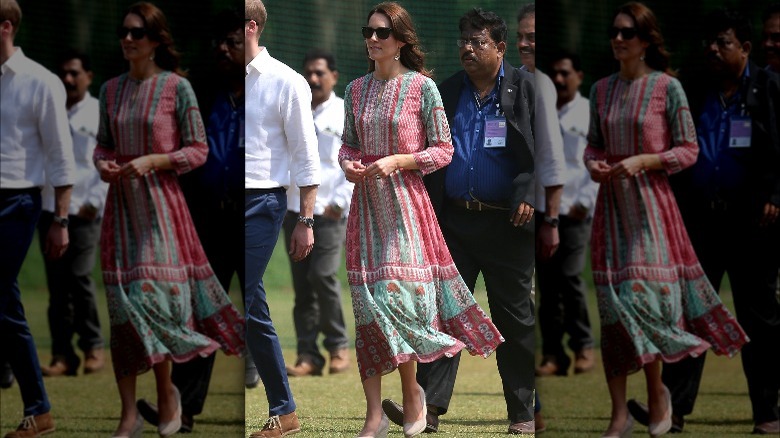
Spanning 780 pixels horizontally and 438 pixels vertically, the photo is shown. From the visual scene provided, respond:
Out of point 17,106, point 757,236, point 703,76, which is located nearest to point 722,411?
point 757,236

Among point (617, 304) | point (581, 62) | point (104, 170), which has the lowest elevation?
point (617, 304)

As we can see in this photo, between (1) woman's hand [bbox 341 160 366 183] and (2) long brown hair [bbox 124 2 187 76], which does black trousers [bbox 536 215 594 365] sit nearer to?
(1) woman's hand [bbox 341 160 366 183]

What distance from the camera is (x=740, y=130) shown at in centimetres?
717

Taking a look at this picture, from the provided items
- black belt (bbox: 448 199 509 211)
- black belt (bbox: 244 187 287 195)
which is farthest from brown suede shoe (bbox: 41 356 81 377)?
black belt (bbox: 448 199 509 211)

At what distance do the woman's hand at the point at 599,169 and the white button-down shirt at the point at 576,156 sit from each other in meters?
0.03

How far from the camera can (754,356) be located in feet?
24.0

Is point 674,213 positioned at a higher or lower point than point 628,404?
higher

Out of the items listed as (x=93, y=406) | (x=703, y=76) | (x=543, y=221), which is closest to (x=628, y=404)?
(x=543, y=221)

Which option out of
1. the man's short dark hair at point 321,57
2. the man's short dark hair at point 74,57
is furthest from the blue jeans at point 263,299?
the man's short dark hair at point 74,57

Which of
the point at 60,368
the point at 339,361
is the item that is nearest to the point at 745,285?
the point at 339,361

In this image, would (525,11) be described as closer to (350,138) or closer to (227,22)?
(350,138)

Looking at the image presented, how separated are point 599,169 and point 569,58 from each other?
0.50 m

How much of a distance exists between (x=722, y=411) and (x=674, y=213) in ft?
2.98

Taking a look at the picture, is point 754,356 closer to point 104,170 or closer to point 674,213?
point 674,213
